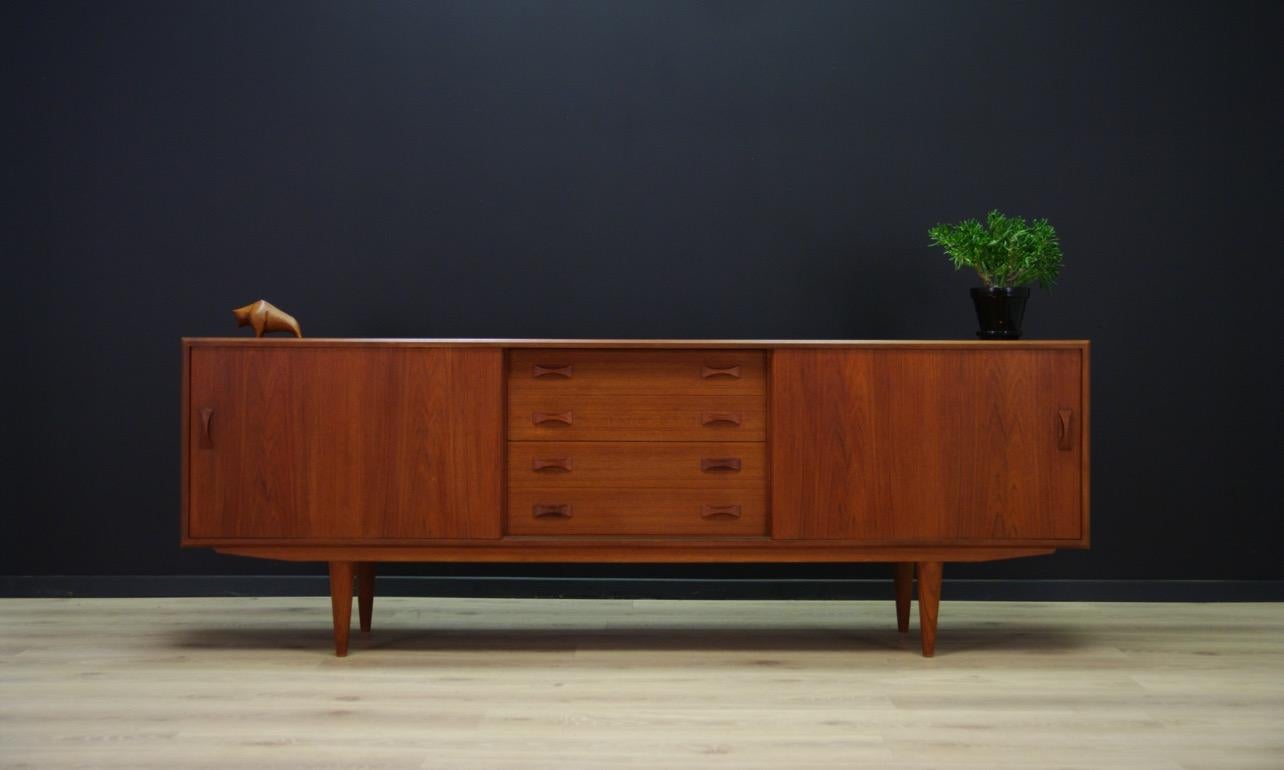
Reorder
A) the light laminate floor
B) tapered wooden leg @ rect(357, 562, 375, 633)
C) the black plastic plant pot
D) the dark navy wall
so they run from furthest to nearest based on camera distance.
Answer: the dark navy wall < tapered wooden leg @ rect(357, 562, 375, 633) < the black plastic plant pot < the light laminate floor

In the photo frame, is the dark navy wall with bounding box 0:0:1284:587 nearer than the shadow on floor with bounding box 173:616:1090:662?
A: No

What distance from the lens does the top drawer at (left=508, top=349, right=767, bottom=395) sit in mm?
2641

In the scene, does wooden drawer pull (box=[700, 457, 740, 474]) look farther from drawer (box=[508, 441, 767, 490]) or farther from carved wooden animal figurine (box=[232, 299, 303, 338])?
carved wooden animal figurine (box=[232, 299, 303, 338])

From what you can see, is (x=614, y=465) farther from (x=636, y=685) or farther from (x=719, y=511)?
(x=636, y=685)

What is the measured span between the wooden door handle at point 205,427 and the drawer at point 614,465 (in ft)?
2.33

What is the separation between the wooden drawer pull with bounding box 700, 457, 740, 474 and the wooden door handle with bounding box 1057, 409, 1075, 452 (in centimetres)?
78

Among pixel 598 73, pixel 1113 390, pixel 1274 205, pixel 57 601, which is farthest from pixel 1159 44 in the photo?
pixel 57 601

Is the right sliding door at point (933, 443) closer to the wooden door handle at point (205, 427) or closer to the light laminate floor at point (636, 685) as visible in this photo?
the light laminate floor at point (636, 685)

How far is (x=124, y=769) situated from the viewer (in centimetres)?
186

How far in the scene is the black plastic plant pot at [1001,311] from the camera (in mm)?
2744

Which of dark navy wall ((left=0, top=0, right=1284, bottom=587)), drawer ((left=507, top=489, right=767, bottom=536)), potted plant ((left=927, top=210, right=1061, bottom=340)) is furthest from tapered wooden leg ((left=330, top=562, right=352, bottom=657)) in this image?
potted plant ((left=927, top=210, right=1061, bottom=340))

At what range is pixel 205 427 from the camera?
2.59 m

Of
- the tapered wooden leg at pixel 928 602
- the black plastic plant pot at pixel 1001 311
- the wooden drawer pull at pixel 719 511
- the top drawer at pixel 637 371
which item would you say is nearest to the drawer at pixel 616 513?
the wooden drawer pull at pixel 719 511

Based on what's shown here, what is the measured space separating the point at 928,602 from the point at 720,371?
2.49ft
